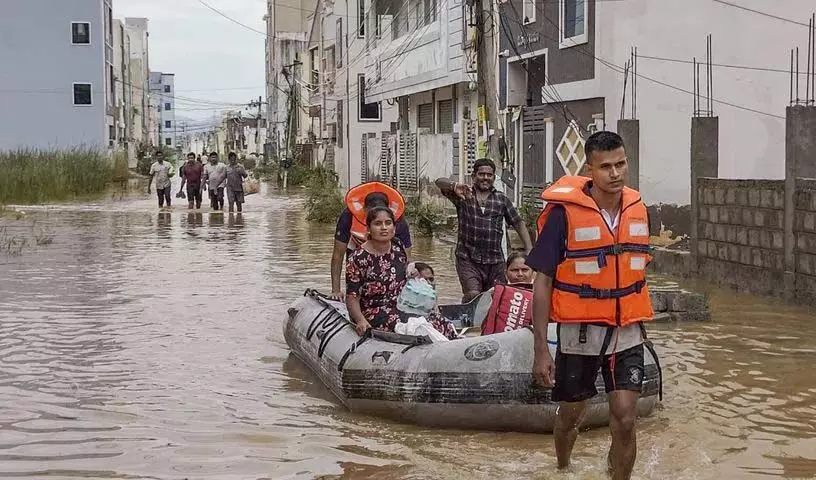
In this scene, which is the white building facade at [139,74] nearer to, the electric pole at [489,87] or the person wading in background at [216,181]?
the person wading in background at [216,181]

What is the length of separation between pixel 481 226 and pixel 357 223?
3.50 feet

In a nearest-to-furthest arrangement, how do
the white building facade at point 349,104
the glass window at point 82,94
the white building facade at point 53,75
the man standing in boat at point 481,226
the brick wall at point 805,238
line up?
the man standing in boat at point 481,226, the brick wall at point 805,238, the white building facade at point 349,104, the white building facade at point 53,75, the glass window at point 82,94

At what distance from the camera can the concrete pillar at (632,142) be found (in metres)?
15.9

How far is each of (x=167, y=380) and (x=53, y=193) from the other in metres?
30.6

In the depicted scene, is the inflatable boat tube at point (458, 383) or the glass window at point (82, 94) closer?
the inflatable boat tube at point (458, 383)

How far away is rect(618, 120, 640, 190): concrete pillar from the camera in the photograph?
1592 centimetres

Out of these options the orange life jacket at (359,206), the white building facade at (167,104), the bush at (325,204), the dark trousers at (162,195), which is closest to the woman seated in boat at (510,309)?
the orange life jacket at (359,206)

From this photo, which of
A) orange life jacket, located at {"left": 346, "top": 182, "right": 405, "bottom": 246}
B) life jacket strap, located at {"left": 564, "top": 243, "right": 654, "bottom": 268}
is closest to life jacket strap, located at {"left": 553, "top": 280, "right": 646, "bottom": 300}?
life jacket strap, located at {"left": 564, "top": 243, "right": 654, "bottom": 268}

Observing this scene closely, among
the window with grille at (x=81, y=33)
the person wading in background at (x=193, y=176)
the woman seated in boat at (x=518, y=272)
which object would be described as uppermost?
the window with grille at (x=81, y=33)

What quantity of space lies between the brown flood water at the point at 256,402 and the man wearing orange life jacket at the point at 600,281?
868mm

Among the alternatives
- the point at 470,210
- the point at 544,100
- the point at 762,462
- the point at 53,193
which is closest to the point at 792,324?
the point at 470,210

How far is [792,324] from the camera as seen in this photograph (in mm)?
11328

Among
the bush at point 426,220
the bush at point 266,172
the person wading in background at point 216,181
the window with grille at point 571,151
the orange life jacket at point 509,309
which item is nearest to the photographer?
the orange life jacket at point 509,309

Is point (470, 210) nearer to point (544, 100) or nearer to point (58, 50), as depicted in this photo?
point (544, 100)
